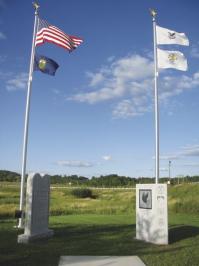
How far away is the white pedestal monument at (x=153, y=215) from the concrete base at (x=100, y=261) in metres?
2.70

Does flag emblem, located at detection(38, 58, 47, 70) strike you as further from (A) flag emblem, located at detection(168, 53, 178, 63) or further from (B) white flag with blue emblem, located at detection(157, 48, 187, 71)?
(A) flag emblem, located at detection(168, 53, 178, 63)

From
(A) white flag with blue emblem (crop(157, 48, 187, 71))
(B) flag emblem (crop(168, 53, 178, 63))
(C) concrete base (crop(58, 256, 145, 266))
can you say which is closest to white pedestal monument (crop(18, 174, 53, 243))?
(C) concrete base (crop(58, 256, 145, 266))

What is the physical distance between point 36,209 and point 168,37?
8906 millimetres

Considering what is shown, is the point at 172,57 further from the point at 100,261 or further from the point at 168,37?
the point at 100,261

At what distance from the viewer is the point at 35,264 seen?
9.85 meters

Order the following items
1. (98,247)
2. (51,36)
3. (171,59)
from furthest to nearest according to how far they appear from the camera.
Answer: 1. (51,36)
2. (171,59)
3. (98,247)

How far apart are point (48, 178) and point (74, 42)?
671 centimetres

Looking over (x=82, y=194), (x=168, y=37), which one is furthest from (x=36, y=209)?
(x=82, y=194)

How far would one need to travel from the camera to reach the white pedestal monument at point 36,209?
1373 cm

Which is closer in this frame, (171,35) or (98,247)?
(98,247)

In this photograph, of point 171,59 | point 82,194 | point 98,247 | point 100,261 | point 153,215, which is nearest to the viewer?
point 100,261

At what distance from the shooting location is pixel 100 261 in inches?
410

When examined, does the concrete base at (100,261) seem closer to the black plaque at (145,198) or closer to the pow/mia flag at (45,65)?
the black plaque at (145,198)

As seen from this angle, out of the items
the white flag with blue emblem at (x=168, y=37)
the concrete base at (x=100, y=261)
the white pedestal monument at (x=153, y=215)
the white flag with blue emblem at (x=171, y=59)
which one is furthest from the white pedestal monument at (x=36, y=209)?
the white flag with blue emblem at (x=168, y=37)
